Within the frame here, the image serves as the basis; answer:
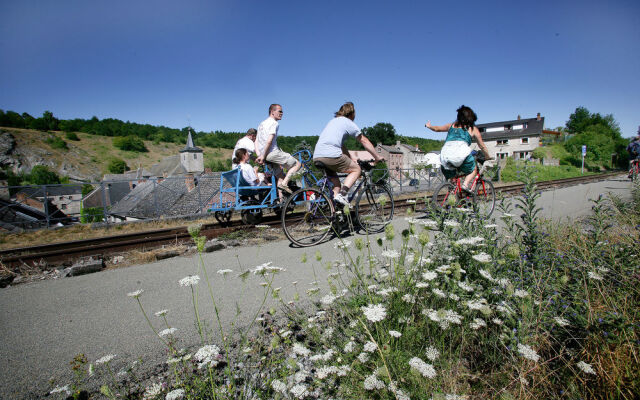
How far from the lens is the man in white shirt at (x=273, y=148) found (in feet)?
Result: 19.1

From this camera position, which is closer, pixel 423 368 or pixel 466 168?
pixel 423 368

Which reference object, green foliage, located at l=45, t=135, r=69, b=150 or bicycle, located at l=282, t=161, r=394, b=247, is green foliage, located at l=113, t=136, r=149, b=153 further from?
bicycle, located at l=282, t=161, r=394, b=247

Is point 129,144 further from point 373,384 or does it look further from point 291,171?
point 373,384

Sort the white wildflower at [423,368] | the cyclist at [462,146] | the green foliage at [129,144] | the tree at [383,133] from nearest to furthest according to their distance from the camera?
1. the white wildflower at [423,368]
2. the cyclist at [462,146]
3. the tree at [383,133]
4. the green foliage at [129,144]

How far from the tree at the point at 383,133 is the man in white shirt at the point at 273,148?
97.7 meters

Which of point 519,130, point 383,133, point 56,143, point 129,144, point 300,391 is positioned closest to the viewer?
point 300,391

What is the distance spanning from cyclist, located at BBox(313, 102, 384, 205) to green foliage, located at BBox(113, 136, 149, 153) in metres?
166

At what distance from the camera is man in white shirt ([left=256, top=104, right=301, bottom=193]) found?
19.1 feet

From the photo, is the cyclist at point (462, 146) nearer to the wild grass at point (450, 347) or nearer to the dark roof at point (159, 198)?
the wild grass at point (450, 347)

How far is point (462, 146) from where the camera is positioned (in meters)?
5.11

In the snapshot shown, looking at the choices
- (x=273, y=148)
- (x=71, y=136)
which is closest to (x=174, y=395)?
(x=273, y=148)

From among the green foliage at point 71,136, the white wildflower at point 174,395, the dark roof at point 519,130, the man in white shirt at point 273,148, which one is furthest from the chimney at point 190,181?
the green foliage at point 71,136

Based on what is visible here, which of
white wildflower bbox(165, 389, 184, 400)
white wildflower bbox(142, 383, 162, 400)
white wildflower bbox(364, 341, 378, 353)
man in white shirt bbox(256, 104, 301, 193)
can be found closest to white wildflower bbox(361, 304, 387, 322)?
white wildflower bbox(364, 341, 378, 353)

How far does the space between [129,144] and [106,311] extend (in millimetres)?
167809
